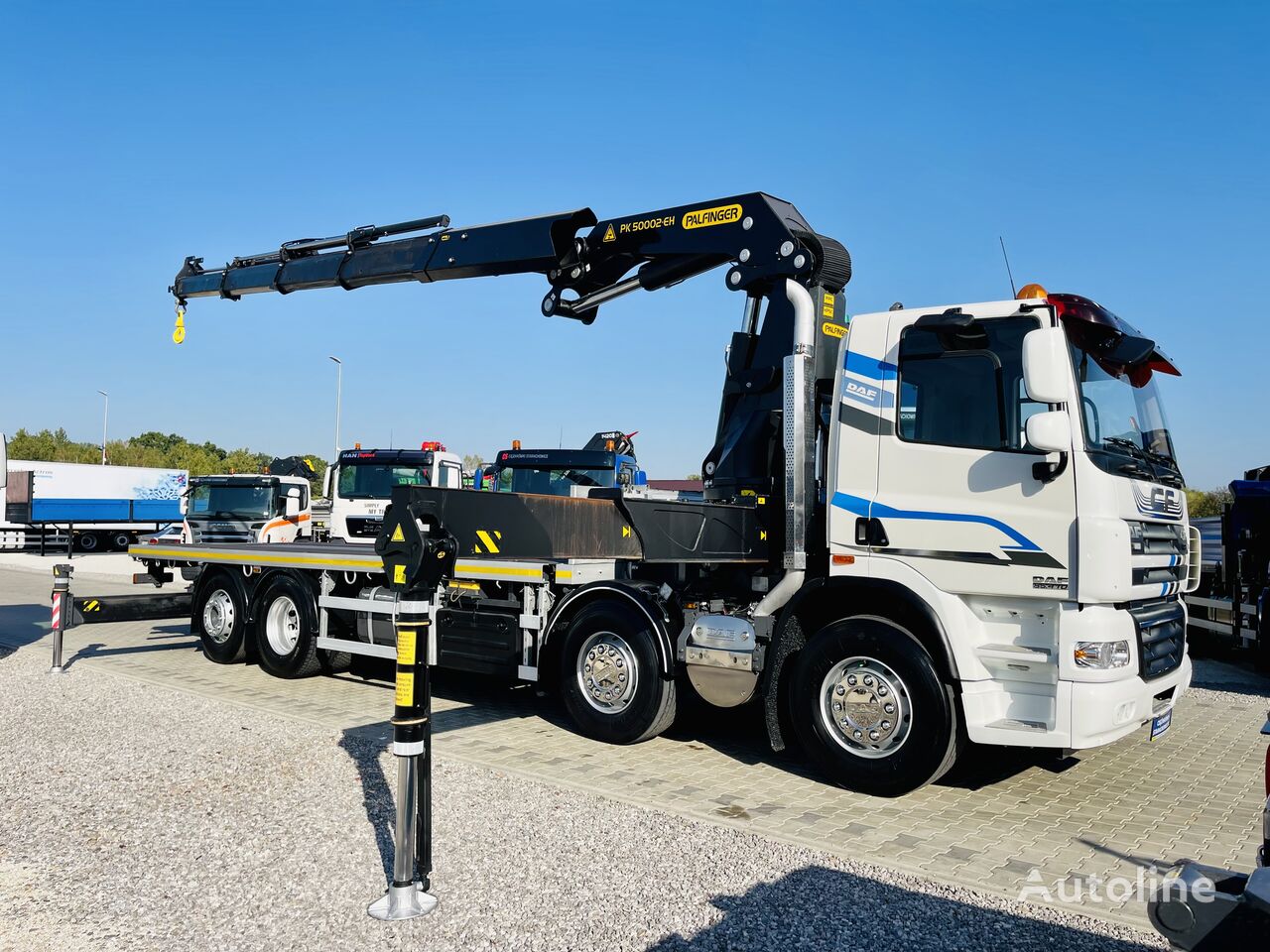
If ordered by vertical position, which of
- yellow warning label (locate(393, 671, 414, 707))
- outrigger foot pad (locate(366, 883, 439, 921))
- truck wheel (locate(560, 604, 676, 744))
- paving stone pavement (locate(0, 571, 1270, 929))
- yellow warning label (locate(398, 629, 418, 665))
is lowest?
paving stone pavement (locate(0, 571, 1270, 929))

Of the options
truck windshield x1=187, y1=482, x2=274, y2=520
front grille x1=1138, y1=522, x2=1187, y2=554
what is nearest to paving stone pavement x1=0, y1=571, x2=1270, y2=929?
front grille x1=1138, y1=522, x2=1187, y2=554

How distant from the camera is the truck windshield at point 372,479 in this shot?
15.6m

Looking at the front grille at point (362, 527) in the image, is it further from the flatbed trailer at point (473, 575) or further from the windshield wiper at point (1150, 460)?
the windshield wiper at point (1150, 460)

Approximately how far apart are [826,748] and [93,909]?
4075 mm

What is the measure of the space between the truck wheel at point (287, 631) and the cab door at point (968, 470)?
249 inches

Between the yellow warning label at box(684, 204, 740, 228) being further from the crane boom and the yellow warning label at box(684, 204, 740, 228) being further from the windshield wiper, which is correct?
the windshield wiper

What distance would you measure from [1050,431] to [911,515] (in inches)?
40.7

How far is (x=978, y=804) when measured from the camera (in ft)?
19.4

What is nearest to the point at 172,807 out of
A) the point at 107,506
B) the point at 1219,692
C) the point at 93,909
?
the point at 93,909

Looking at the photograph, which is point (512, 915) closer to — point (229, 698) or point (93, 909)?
point (93, 909)

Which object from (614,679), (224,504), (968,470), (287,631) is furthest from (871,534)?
(224,504)

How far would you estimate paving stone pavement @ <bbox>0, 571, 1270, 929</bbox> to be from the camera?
4.93 metres

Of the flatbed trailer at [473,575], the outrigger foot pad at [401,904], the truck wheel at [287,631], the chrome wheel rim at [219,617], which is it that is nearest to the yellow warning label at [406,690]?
the flatbed trailer at [473,575]

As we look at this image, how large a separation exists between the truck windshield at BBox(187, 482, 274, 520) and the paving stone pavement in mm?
8267
